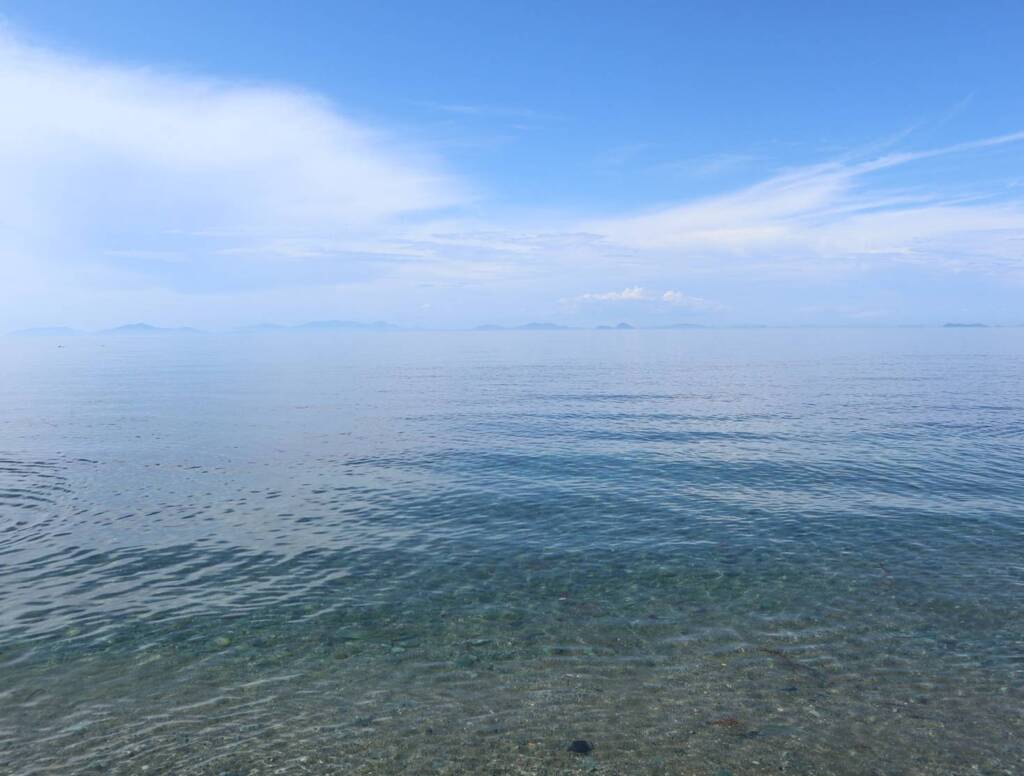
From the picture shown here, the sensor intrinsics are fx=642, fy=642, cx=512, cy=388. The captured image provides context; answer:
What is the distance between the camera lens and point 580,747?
14.9 metres

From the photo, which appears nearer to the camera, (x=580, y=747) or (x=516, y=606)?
(x=580, y=747)

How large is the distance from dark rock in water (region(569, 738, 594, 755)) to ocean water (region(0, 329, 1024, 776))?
14cm

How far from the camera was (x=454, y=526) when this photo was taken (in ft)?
104

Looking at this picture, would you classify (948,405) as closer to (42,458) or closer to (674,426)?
(674,426)

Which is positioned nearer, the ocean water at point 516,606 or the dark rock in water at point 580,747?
the dark rock in water at point 580,747

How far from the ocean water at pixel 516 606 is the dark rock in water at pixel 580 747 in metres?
0.14

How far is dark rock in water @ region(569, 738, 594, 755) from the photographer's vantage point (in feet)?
48.3

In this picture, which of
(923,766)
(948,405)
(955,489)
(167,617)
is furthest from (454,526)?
(948,405)

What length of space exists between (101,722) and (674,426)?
5158 cm

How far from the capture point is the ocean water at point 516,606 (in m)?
15.1

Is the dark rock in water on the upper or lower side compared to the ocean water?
lower

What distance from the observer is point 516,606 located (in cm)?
2272

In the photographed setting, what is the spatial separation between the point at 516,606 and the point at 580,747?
7.99 m

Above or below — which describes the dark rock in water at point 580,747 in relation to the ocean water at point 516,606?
below
